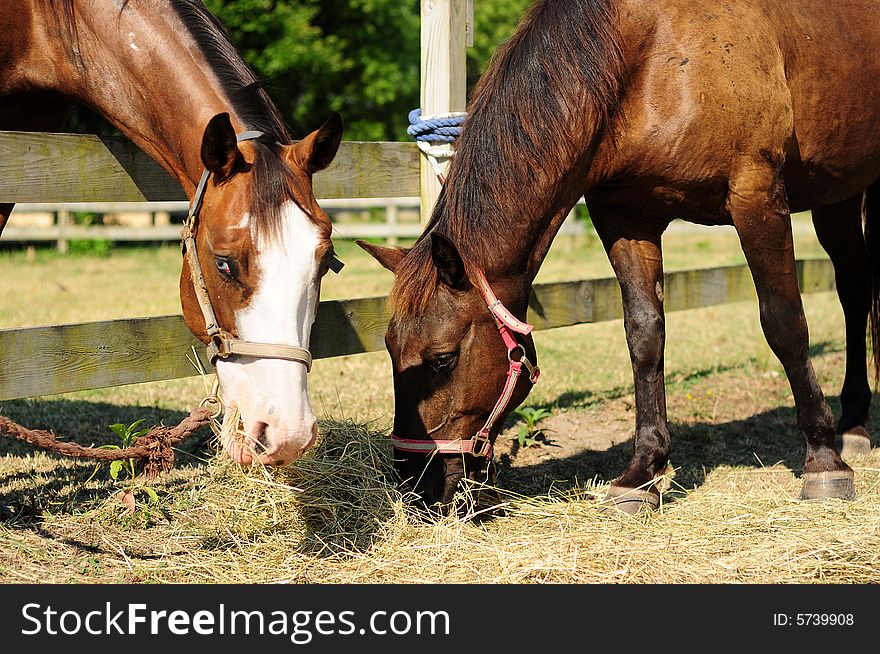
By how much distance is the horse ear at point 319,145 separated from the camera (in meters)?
2.61

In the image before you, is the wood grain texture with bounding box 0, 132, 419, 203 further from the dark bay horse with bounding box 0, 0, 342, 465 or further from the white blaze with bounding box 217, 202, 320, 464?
the white blaze with bounding box 217, 202, 320, 464

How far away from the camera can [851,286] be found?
495 centimetres

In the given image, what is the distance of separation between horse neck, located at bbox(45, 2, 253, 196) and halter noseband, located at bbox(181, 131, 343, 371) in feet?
0.55

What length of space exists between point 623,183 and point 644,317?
597 millimetres

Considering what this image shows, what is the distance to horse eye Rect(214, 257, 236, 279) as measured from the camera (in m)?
2.54

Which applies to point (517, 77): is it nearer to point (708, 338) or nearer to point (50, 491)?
point (50, 491)

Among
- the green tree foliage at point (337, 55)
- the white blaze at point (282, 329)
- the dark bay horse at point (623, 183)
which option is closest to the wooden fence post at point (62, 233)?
the green tree foliage at point (337, 55)

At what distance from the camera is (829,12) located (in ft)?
12.7

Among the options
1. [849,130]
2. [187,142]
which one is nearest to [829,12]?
[849,130]

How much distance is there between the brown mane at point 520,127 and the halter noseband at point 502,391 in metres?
0.16

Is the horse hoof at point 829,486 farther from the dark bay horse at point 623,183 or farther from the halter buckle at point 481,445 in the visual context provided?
the halter buckle at point 481,445

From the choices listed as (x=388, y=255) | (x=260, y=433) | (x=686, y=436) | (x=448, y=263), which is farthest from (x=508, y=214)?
(x=686, y=436)

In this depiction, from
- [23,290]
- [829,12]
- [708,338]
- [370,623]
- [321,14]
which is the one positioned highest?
[321,14]

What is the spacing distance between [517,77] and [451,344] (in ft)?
3.30
